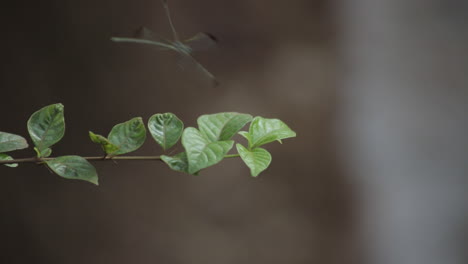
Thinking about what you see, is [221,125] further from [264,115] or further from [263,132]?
[264,115]

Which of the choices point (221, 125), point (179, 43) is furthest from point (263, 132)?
point (179, 43)

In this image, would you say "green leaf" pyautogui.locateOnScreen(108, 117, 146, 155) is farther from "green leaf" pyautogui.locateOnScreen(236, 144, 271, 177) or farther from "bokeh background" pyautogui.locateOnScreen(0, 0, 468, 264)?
"bokeh background" pyautogui.locateOnScreen(0, 0, 468, 264)

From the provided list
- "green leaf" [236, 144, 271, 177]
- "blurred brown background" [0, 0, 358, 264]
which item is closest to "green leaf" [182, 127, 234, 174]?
"green leaf" [236, 144, 271, 177]

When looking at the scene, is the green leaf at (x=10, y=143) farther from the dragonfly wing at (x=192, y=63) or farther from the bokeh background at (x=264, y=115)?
the bokeh background at (x=264, y=115)

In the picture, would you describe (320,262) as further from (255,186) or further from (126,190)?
(126,190)

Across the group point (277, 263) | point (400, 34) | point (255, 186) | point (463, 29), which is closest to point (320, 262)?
point (277, 263)

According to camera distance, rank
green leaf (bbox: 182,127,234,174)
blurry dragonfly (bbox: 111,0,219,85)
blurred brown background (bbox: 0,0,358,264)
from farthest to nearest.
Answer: blurred brown background (bbox: 0,0,358,264)
blurry dragonfly (bbox: 111,0,219,85)
green leaf (bbox: 182,127,234,174)
